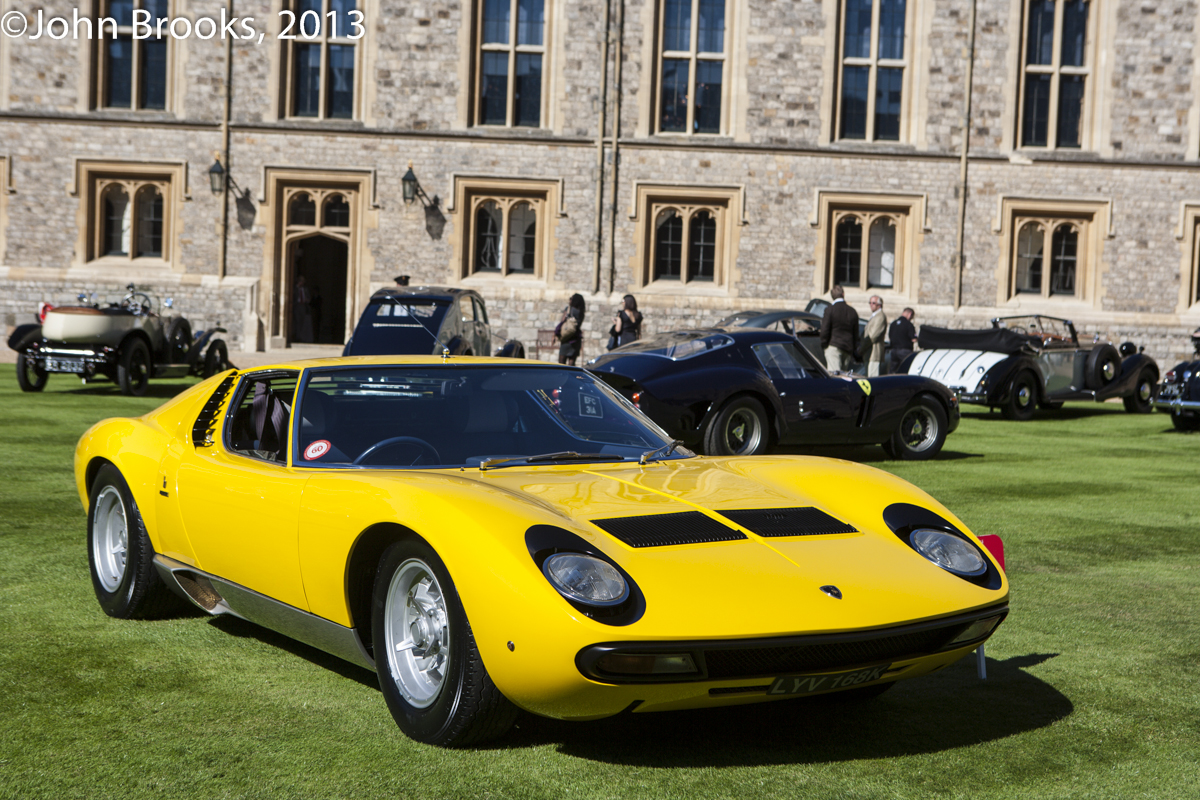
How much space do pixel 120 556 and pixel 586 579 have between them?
2.76m

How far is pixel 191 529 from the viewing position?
4316 mm

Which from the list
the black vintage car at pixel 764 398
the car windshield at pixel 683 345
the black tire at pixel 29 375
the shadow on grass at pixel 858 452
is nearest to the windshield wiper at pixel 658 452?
the black vintage car at pixel 764 398

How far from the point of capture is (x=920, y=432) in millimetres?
11852

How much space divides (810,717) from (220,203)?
23.8 meters

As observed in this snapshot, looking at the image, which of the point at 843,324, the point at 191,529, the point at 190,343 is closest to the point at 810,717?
the point at 191,529

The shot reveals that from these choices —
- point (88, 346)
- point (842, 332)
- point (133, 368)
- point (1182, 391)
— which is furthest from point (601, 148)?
point (1182, 391)

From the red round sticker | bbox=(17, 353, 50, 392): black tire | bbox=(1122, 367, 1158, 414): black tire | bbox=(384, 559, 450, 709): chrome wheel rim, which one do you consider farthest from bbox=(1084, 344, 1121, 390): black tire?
bbox=(384, 559, 450, 709): chrome wheel rim

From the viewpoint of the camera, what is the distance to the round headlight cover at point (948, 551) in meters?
3.56

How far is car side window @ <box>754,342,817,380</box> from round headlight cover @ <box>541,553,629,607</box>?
8172 millimetres

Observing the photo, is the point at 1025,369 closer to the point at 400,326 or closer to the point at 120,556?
the point at 400,326

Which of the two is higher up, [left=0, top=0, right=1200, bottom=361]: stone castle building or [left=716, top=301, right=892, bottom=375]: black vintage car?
[left=0, top=0, right=1200, bottom=361]: stone castle building

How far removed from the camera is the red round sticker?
4.00m

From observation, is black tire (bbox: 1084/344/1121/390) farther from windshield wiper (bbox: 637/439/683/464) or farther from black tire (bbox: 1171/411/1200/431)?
windshield wiper (bbox: 637/439/683/464)

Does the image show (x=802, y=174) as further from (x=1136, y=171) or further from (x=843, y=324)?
(x=843, y=324)
